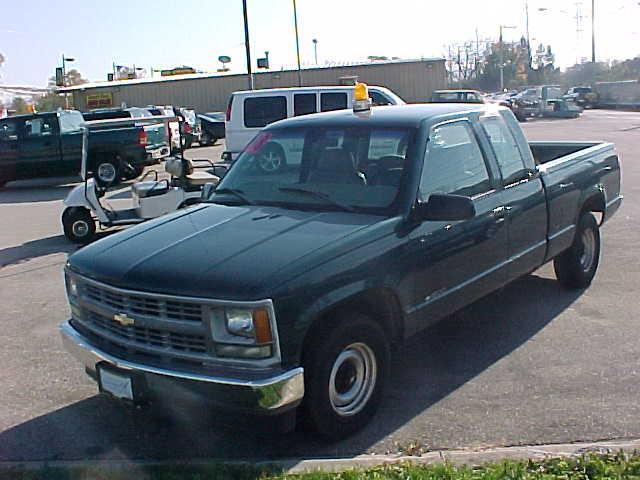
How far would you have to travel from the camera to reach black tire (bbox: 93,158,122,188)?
61.4ft

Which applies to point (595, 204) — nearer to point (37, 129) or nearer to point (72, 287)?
point (72, 287)

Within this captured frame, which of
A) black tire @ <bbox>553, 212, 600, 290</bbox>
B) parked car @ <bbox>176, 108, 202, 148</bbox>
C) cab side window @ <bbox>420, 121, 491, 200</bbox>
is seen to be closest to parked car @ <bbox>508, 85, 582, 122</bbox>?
parked car @ <bbox>176, 108, 202, 148</bbox>

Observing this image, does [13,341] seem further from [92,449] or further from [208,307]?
[208,307]

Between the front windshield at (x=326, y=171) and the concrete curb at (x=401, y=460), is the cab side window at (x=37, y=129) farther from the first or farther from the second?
the concrete curb at (x=401, y=460)

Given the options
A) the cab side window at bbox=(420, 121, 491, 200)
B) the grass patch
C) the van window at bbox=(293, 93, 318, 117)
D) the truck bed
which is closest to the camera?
the grass patch

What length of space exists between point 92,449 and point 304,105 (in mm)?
12713

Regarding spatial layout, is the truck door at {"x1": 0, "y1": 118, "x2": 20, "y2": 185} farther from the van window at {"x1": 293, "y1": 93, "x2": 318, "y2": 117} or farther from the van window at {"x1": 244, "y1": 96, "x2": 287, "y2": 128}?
the van window at {"x1": 293, "y1": 93, "x2": 318, "y2": 117}

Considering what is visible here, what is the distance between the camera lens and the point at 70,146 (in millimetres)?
19781

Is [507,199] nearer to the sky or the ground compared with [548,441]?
nearer to the sky

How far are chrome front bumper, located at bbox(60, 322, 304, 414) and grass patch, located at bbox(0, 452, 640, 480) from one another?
0.36 metres

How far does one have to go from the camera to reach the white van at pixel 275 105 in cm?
1642

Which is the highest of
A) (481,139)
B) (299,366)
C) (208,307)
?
(481,139)

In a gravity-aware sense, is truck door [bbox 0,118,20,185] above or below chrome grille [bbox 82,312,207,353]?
above

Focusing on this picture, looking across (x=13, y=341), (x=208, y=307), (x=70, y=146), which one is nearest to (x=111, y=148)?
(x=70, y=146)
